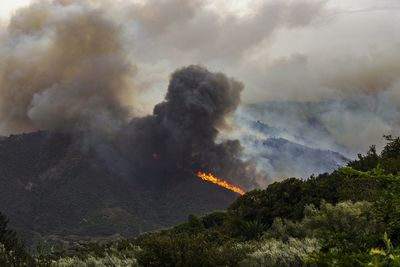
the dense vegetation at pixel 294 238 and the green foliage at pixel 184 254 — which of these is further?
the green foliage at pixel 184 254

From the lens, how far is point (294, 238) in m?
18.0

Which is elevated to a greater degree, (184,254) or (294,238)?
Answer: (294,238)

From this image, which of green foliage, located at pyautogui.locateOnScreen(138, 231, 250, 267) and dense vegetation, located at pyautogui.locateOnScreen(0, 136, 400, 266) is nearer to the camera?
dense vegetation, located at pyautogui.locateOnScreen(0, 136, 400, 266)

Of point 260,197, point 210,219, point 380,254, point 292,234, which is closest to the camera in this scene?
point 380,254

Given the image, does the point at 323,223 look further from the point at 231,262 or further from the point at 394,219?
the point at 394,219

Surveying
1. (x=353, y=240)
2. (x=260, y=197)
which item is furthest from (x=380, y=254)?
(x=260, y=197)

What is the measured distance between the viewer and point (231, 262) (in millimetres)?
13938

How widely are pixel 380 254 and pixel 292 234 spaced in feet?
55.1

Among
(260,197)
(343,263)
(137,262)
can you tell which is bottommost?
(137,262)

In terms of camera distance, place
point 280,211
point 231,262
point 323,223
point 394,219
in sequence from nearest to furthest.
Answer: point 394,219
point 231,262
point 323,223
point 280,211

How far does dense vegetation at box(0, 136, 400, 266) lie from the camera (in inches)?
258

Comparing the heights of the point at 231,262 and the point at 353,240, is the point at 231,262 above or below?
below

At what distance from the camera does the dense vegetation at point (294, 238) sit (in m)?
6.54

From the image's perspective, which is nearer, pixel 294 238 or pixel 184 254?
pixel 184 254
